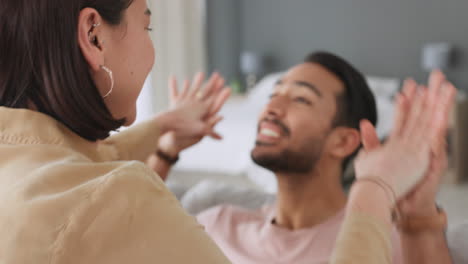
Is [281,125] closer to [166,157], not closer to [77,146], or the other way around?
[166,157]

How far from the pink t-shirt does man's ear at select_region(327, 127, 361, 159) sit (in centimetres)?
20

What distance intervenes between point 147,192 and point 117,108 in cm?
26

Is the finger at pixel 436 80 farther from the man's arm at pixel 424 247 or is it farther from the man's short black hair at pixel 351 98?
the man's short black hair at pixel 351 98

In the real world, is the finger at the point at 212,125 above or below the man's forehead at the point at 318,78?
below

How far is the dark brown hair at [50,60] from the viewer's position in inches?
30.2

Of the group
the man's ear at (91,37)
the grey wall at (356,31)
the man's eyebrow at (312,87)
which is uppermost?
the man's ear at (91,37)

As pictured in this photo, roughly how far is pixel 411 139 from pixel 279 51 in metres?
4.53

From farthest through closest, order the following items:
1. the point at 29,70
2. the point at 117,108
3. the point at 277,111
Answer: the point at 277,111 → the point at 117,108 → the point at 29,70

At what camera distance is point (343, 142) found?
5.32ft

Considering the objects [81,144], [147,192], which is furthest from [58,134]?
[147,192]

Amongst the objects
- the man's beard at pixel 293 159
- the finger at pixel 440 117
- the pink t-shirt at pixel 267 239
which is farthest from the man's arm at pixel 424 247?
the man's beard at pixel 293 159

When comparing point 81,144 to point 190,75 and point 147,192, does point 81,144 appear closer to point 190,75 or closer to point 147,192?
point 147,192

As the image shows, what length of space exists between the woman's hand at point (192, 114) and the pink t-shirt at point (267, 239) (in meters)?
0.24

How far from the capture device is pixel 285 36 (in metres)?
5.37
